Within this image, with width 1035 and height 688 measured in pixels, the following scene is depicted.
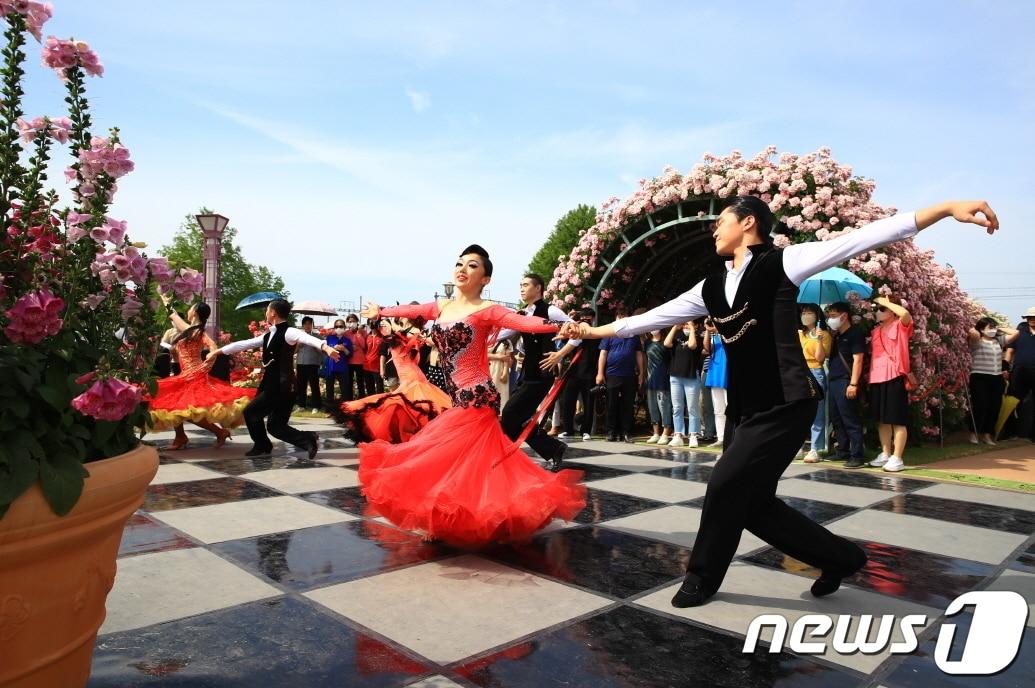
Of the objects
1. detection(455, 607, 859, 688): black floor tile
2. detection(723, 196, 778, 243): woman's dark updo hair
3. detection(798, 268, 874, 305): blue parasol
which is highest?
detection(798, 268, 874, 305): blue parasol

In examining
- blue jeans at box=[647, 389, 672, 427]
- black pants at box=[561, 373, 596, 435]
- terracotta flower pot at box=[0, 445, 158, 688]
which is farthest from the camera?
black pants at box=[561, 373, 596, 435]

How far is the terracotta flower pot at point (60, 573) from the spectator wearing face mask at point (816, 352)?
8.20 metres

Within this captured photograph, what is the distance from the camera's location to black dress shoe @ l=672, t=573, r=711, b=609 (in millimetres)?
3455

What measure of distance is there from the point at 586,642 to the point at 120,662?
1.85m

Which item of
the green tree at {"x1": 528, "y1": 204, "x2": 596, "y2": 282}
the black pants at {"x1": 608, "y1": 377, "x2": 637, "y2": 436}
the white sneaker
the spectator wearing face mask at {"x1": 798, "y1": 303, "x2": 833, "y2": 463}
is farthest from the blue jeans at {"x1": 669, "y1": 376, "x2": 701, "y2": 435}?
the green tree at {"x1": 528, "y1": 204, "x2": 596, "y2": 282}

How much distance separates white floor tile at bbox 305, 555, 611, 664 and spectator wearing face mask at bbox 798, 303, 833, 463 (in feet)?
20.4

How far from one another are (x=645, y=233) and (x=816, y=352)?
4471mm

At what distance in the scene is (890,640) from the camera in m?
3.16

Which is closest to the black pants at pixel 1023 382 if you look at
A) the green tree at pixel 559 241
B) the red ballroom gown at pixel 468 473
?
the red ballroom gown at pixel 468 473

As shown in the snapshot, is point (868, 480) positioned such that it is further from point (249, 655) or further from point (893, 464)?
point (249, 655)

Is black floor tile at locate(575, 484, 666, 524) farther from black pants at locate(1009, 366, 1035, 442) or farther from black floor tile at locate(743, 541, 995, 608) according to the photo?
black pants at locate(1009, 366, 1035, 442)

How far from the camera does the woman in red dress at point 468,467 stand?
13.1 feet

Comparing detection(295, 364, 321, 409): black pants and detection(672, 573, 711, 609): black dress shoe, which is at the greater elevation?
detection(295, 364, 321, 409): black pants

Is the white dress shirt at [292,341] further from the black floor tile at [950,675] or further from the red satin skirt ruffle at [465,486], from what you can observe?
the black floor tile at [950,675]
